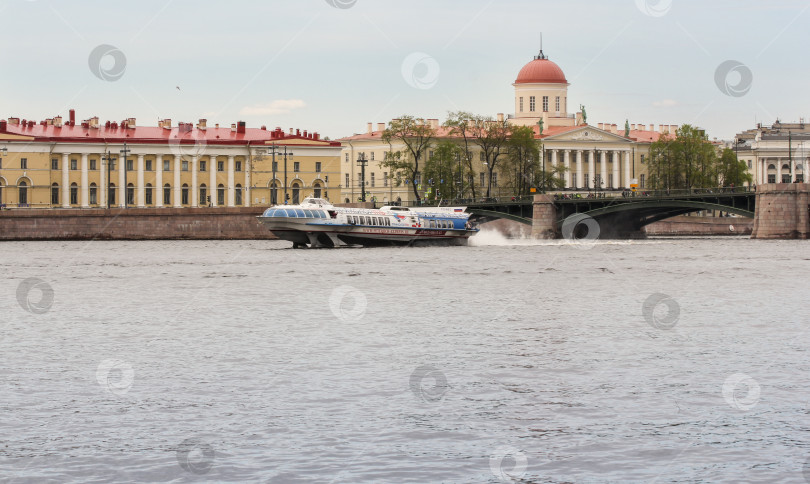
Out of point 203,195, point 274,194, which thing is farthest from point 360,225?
point 203,195

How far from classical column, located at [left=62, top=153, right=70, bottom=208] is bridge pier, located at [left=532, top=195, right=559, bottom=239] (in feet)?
118

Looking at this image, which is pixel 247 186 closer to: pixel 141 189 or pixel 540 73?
pixel 141 189

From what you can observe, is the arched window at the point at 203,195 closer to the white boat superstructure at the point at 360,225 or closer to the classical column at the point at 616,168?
the white boat superstructure at the point at 360,225

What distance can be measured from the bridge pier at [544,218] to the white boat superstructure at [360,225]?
6.92 metres

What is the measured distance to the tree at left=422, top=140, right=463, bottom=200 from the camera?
274 feet

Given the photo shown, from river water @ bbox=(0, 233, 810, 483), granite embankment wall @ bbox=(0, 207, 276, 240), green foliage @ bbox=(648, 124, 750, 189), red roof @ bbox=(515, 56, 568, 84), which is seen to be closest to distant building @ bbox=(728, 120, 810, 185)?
red roof @ bbox=(515, 56, 568, 84)

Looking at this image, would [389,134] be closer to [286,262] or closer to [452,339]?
[286,262]

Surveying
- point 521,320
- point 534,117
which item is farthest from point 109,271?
point 534,117

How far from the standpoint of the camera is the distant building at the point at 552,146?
102875mm

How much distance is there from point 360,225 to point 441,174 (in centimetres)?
2947

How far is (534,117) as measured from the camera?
110125 mm

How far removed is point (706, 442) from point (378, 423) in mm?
2663

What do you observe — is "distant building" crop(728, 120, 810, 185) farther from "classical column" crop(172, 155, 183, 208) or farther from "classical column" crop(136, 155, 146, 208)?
"classical column" crop(136, 155, 146, 208)

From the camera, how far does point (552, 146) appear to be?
108 m
